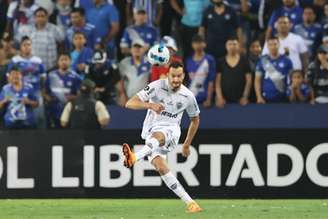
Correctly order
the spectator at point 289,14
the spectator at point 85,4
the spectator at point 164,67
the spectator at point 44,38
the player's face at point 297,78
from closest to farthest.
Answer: the spectator at point 164,67 → the player's face at point 297,78 → the spectator at point 289,14 → the spectator at point 44,38 → the spectator at point 85,4

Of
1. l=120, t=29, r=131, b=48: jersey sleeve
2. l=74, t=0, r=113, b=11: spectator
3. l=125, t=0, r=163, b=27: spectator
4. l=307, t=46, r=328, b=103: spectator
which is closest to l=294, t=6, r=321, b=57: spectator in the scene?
l=307, t=46, r=328, b=103: spectator

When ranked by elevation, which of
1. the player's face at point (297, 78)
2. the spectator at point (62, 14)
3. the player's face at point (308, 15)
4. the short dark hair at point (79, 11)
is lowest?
the player's face at point (297, 78)


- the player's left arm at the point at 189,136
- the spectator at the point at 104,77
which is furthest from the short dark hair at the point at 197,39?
the player's left arm at the point at 189,136

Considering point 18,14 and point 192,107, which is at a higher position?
point 18,14

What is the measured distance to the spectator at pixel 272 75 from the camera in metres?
17.1

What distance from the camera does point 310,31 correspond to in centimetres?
1780

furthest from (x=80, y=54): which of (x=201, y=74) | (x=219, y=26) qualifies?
(x=219, y=26)

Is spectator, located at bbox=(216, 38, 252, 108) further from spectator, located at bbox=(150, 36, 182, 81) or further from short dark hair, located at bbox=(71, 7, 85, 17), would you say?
short dark hair, located at bbox=(71, 7, 85, 17)

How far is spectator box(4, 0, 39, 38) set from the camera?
19.1m

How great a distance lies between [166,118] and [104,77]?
187 inches

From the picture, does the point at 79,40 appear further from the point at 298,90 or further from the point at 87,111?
the point at 298,90

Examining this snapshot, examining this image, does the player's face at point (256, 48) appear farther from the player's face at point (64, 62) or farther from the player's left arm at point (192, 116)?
the player's left arm at point (192, 116)
